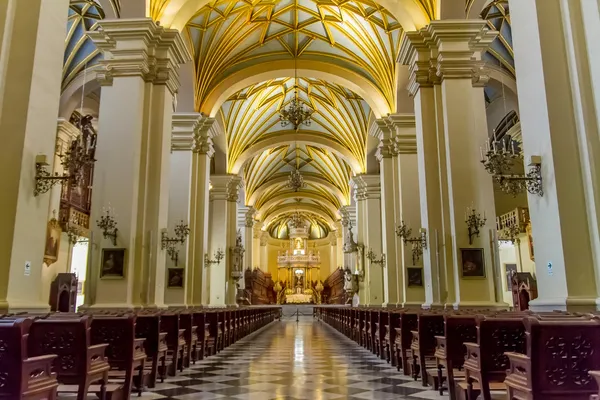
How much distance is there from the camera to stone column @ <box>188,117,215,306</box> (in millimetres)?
13695

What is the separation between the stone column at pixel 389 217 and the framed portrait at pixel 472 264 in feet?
16.9

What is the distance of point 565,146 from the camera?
16.5ft

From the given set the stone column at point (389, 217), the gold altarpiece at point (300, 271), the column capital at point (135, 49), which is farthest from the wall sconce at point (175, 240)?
the gold altarpiece at point (300, 271)

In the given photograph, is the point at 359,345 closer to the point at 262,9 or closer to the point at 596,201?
the point at 596,201

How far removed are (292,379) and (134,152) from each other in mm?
5236

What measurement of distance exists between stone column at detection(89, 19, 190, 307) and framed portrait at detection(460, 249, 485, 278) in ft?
18.5

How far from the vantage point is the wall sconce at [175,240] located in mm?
9644

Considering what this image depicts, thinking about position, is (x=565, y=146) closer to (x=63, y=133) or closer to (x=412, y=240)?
(x=412, y=240)

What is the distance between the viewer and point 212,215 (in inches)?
781

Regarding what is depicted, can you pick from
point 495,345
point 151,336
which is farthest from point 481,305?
point 151,336

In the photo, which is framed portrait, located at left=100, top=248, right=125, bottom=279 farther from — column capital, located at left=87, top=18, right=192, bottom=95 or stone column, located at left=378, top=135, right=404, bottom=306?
stone column, located at left=378, top=135, right=404, bottom=306

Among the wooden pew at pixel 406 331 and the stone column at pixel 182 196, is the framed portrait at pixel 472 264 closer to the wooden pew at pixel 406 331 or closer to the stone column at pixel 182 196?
the wooden pew at pixel 406 331

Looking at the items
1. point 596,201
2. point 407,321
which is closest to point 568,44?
point 596,201

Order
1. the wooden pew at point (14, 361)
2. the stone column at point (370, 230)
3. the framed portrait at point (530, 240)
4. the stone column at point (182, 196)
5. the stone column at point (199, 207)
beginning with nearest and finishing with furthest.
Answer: the wooden pew at point (14, 361), the stone column at point (182, 196), the stone column at point (199, 207), the framed portrait at point (530, 240), the stone column at point (370, 230)
